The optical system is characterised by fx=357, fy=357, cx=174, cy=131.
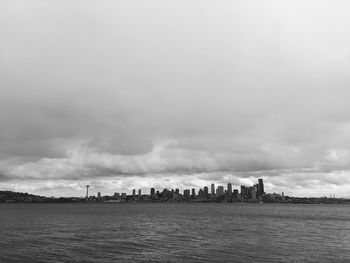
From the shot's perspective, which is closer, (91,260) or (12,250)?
(91,260)

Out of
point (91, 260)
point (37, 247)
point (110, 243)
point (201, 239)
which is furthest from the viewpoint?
point (201, 239)

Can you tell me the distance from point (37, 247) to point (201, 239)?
3745 centimetres

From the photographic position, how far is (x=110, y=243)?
258ft

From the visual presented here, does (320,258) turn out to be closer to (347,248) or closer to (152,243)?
(347,248)

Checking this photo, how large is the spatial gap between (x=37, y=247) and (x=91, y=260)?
2026 cm

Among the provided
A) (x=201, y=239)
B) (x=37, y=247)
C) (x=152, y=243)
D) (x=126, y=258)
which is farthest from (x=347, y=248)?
(x=37, y=247)

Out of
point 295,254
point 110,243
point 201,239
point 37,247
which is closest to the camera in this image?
point 295,254

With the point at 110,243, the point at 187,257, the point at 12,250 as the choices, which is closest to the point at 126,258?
the point at 187,257

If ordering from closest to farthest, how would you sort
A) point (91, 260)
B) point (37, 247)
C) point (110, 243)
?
point (91, 260), point (37, 247), point (110, 243)

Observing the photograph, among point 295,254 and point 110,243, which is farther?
point 110,243

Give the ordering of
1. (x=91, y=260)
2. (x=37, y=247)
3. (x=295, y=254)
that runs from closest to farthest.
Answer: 1. (x=91, y=260)
2. (x=295, y=254)
3. (x=37, y=247)

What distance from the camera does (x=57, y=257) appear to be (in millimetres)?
60656

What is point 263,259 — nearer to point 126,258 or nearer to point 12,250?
point 126,258

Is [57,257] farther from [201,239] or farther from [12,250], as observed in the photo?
[201,239]
